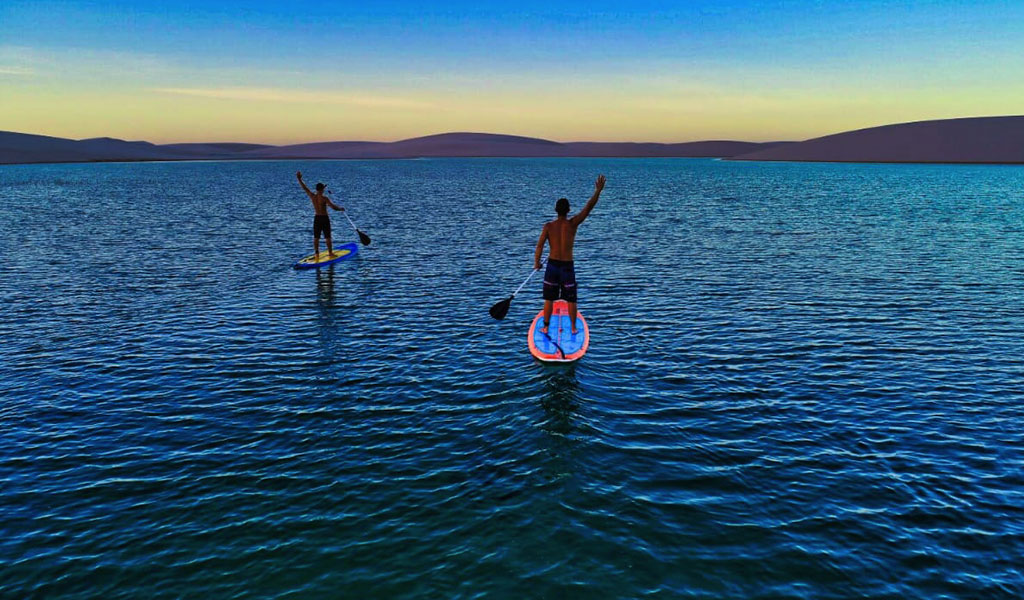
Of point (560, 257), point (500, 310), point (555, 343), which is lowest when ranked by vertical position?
point (555, 343)

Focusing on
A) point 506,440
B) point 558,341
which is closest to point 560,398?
point 506,440

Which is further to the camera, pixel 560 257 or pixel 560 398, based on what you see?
pixel 560 257

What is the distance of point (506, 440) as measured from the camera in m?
12.3

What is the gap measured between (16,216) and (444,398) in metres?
62.2

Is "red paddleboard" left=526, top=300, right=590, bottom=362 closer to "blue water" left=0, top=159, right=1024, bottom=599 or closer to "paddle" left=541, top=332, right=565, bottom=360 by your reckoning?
"paddle" left=541, top=332, right=565, bottom=360

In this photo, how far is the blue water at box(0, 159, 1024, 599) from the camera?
8477 mm

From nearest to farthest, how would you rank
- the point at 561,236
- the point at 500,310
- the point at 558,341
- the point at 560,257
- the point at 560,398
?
the point at 560,398 < the point at 561,236 < the point at 560,257 < the point at 558,341 < the point at 500,310

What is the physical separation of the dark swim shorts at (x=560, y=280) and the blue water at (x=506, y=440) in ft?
6.42

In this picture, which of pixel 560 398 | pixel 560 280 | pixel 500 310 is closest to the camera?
pixel 560 398

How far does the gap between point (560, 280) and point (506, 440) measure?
5.45 m

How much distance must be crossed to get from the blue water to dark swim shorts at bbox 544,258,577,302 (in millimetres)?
1957

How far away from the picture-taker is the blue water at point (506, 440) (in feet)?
27.8

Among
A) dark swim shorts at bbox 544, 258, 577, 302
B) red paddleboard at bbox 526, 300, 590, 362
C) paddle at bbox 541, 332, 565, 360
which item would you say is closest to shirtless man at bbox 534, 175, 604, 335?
dark swim shorts at bbox 544, 258, 577, 302

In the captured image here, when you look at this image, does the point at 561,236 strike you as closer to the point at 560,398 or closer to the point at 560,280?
the point at 560,280
